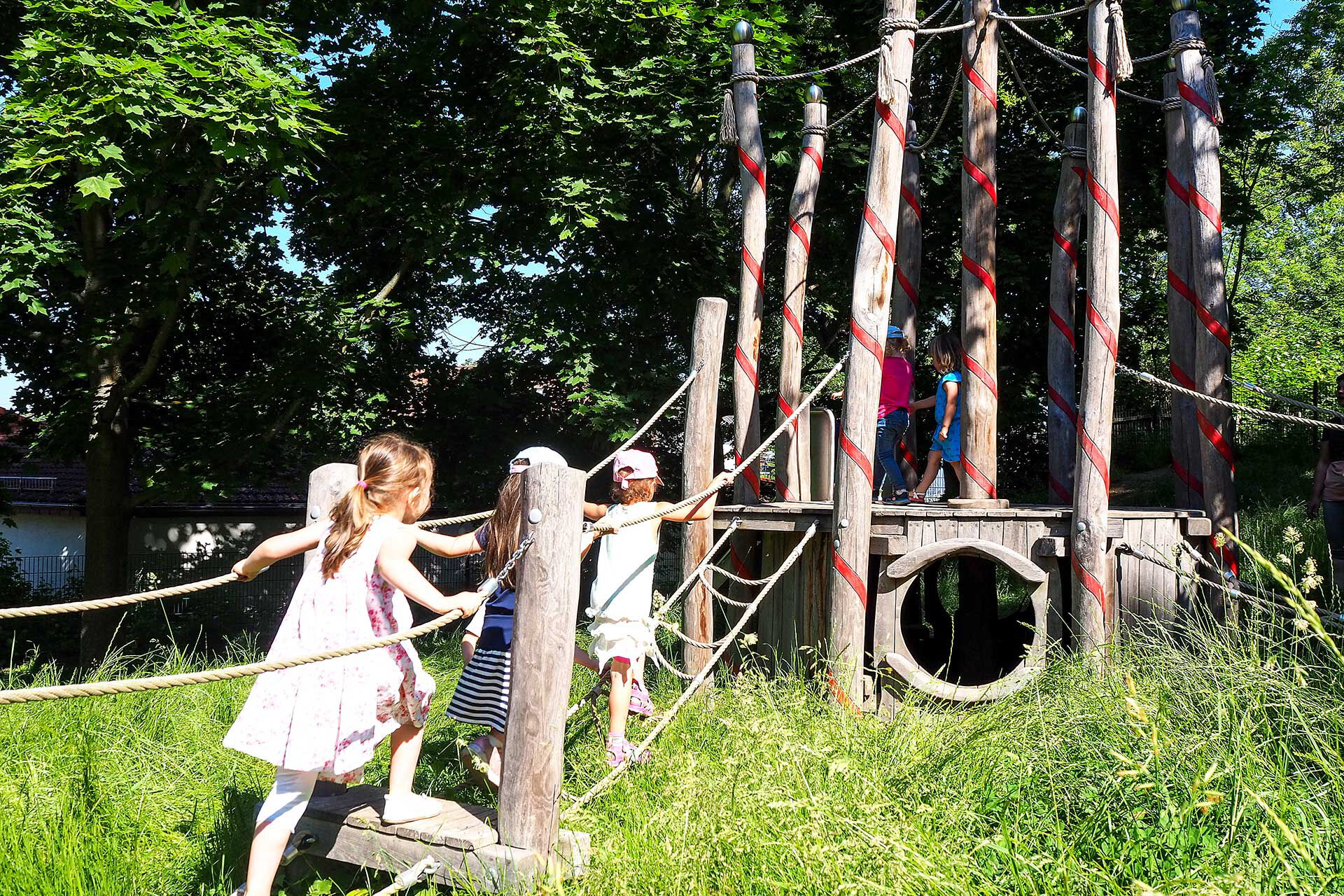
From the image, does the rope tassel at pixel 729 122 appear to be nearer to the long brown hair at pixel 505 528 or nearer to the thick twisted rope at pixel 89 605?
the long brown hair at pixel 505 528

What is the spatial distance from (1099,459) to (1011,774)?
6.95ft

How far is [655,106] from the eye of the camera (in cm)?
1005

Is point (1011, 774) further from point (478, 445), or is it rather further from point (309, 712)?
point (478, 445)

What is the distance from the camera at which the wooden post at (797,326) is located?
257 inches

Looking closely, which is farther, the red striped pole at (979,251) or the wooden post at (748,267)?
the wooden post at (748,267)

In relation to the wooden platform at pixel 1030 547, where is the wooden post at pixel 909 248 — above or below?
above

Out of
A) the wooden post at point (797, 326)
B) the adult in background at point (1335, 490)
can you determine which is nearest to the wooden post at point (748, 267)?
the wooden post at point (797, 326)

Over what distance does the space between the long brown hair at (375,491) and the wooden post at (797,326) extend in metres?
3.35

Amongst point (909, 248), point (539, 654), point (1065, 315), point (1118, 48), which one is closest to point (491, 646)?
point (539, 654)

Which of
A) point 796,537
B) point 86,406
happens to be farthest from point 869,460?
point 86,406

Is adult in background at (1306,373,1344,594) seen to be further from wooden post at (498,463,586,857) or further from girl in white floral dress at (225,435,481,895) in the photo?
girl in white floral dress at (225,435,481,895)

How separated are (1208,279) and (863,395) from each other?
201cm

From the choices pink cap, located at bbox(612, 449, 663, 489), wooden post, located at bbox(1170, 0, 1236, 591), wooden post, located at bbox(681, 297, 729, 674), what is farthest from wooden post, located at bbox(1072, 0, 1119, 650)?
pink cap, located at bbox(612, 449, 663, 489)

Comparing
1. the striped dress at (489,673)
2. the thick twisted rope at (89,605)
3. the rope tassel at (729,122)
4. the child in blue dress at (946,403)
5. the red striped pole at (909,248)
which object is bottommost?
the striped dress at (489,673)
